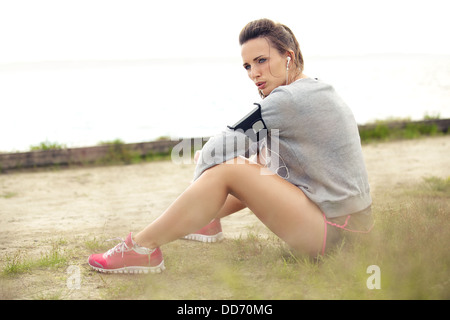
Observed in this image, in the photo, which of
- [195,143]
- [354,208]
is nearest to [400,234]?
[354,208]

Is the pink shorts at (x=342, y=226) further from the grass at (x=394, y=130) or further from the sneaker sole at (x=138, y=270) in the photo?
the grass at (x=394, y=130)

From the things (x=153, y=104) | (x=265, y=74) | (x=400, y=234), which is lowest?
(x=400, y=234)

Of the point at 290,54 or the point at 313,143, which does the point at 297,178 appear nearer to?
the point at 313,143

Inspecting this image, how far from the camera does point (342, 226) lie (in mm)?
1982

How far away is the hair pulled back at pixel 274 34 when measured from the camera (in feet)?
6.86

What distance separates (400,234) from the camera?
2133 mm

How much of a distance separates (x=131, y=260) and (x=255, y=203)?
0.68m

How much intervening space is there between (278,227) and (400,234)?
632 millimetres

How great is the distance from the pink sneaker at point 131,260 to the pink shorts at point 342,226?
2.65 ft

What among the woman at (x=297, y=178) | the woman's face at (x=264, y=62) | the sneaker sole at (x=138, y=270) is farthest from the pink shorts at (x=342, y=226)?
the sneaker sole at (x=138, y=270)

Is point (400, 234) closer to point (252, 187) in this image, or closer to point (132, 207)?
point (252, 187)

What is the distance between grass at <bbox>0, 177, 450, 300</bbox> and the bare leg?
16 centimetres

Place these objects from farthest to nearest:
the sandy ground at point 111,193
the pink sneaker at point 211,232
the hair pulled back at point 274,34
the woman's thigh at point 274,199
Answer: the sandy ground at point 111,193
the pink sneaker at point 211,232
the hair pulled back at point 274,34
the woman's thigh at point 274,199

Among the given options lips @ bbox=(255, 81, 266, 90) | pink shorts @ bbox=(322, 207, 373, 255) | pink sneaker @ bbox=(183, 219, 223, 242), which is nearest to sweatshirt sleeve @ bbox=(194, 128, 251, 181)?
lips @ bbox=(255, 81, 266, 90)
